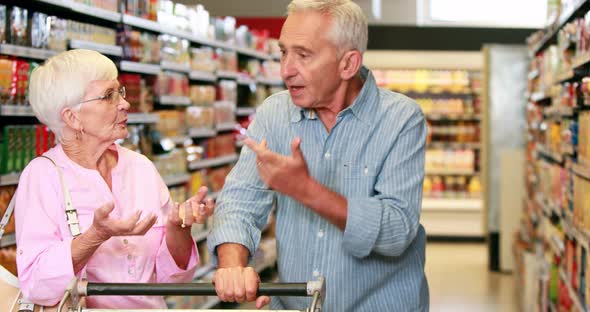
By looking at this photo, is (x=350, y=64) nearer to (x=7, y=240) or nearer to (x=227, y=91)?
(x=7, y=240)

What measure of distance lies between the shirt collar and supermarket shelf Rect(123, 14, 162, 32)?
10.9ft

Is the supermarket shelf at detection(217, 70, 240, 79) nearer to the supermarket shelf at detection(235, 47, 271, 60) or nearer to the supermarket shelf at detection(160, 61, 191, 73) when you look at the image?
the supermarket shelf at detection(235, 47, 271, 60)

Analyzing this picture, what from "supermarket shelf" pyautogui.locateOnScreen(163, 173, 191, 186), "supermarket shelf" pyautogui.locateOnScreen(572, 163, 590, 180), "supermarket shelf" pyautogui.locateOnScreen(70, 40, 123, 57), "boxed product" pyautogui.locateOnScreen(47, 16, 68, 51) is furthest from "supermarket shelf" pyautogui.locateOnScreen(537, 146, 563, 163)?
"boxed product" pyautogui.locateOnScreen(47, 16, 68, 51)

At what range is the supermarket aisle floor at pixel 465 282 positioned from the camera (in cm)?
886

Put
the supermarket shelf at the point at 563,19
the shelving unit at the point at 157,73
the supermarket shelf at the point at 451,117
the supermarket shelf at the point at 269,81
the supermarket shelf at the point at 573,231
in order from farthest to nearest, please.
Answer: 1. the supermarket shelf at the point at 451,117
2. the supermarket shelf at the point at 269,81
3. the supermarket shelf at the point at 563,19
4. the supermarket shelf at the point at 573,231
5. the shelving unit at the point at 157,73

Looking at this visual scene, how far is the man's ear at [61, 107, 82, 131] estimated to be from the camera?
2.79 metres

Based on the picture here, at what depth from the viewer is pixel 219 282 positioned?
2318mm

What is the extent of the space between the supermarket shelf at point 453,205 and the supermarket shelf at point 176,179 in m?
6.56

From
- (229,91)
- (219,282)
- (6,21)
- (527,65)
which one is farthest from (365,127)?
(527,65)

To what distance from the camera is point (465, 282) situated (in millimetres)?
10219

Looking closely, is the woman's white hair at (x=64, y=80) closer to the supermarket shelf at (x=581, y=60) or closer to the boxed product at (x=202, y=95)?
the supermarket shelf at (x=581, y=60)

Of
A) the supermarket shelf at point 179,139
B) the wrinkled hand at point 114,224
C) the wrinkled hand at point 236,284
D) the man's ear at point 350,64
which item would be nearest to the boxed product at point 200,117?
the supermarket shelf at point 179,139

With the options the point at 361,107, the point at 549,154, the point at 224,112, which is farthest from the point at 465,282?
the point at 361,107

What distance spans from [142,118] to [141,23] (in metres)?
0.62
